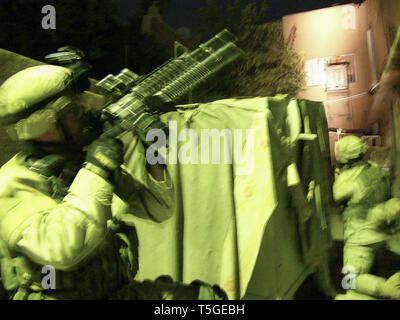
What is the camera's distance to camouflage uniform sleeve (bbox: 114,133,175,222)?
1012 millimetres

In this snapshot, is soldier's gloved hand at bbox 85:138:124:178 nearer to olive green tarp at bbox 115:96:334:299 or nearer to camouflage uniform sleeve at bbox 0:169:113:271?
camouflage uniform sleeve at bbox 0:169:113:271

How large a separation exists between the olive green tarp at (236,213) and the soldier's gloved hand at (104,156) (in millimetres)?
236

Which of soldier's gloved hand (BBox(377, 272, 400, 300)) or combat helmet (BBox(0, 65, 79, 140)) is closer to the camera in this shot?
combat helmet (BBox(0, 65, 79, 140))

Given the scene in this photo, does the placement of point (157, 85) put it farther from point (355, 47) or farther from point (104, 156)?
point (355, 47)

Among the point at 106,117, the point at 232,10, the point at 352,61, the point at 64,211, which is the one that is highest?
the point at 232,10

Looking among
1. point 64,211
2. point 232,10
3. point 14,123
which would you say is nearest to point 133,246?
point 64,211

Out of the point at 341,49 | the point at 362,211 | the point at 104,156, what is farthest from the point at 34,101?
the point at 362,211

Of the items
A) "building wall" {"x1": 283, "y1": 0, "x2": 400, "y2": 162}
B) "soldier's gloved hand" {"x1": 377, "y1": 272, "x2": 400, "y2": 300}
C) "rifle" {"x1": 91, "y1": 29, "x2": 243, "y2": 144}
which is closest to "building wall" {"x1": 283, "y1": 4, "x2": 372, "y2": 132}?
"building wall" {"x1": 283, "y1": 0, "x2": 400, "y2": 162}

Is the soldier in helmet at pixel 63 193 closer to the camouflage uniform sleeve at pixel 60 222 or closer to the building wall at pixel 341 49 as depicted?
the camouflage uniform sleeve at pixel 60 222

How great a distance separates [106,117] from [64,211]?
11.3 inches

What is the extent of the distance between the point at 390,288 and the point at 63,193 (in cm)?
96

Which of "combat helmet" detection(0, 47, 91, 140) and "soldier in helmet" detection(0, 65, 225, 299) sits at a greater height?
"combat helmet" detection(0, 47, 91, 140)

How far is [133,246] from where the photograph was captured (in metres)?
0.99
